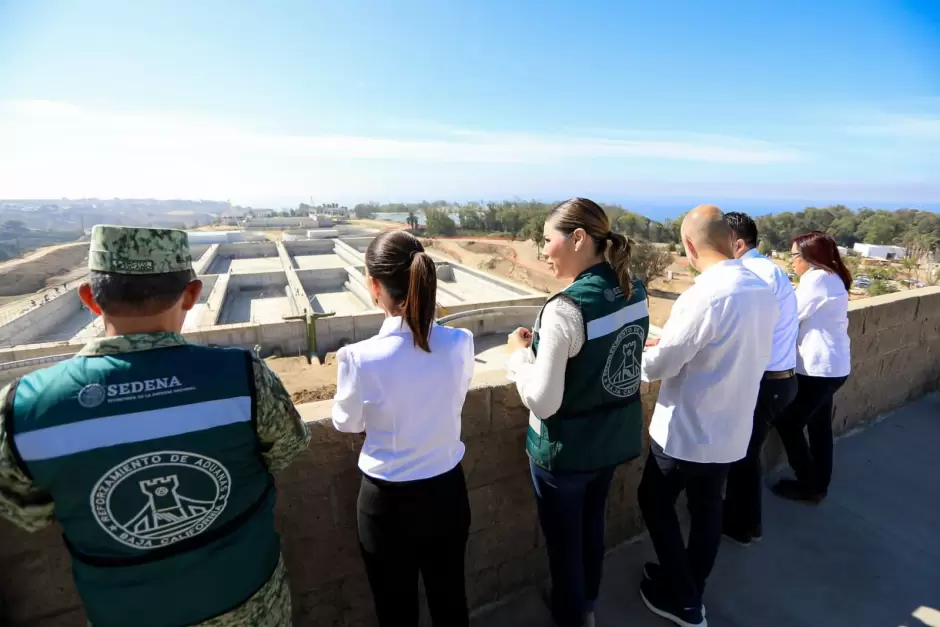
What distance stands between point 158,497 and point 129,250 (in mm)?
510

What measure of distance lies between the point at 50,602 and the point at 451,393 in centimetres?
136

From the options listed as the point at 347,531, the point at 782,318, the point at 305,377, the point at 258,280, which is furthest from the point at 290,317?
the point at 782,318

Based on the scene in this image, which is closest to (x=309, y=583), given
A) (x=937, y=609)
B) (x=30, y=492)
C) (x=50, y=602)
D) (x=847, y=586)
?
(x=50, y=602)

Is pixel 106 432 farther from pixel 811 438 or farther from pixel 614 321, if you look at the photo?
pixel 811 438

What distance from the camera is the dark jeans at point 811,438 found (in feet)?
9.37

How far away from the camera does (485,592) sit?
221 centimetres

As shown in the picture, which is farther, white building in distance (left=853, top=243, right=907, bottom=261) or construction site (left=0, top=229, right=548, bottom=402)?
white building in distance (left=853, top=243, right=907, bottom=261)

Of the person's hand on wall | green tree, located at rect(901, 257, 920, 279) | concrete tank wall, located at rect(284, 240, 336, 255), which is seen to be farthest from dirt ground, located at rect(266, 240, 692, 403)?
green tree, located at rect(901, 257, 920, 279)

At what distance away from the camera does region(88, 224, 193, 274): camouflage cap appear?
40.3 inches

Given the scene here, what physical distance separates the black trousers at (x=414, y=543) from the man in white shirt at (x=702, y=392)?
874 mm

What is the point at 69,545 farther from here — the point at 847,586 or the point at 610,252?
the point at 847,586

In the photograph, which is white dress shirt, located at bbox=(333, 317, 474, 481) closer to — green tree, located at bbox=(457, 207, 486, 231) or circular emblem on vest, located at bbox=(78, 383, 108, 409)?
circular emblem on vest, located at bbox=(78, 383, 108, 409)

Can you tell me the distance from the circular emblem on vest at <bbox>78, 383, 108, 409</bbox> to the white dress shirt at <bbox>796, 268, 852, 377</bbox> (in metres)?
3.06

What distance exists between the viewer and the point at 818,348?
2.76 meters
